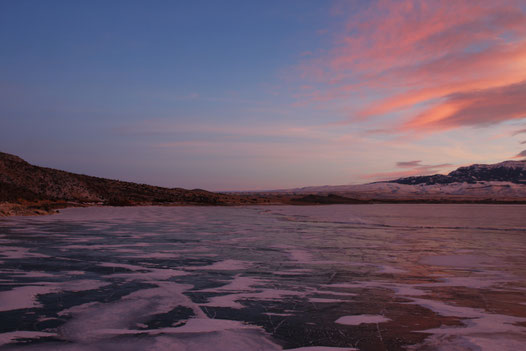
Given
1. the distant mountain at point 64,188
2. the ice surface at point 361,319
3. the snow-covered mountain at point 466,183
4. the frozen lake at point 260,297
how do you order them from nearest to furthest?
the frozen lake at point 260,297
the ice surface at point 361,319
the distant mountain at point 64,188
the snow-covered mountain at point 466,183

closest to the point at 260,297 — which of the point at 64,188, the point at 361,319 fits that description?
the point at 361,319

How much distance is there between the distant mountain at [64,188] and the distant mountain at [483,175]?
13917 cm

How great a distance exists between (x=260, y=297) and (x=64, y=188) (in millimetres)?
49845

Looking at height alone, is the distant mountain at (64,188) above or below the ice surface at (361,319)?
above

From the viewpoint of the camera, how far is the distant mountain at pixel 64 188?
43844mm

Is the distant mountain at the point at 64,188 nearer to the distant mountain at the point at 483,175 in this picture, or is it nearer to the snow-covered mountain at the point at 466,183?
the snow-covered mountain at the point at 466,183

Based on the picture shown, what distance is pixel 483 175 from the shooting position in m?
173

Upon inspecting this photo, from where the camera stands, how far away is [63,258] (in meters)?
10.3

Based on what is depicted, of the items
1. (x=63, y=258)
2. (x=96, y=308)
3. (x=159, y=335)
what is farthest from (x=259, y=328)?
(x=63, y=258)

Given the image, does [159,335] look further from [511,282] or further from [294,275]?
[511,282]

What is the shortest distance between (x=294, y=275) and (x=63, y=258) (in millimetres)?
6235

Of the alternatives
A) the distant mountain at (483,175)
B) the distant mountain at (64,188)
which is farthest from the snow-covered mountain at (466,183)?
the distant mountain at (64,188)

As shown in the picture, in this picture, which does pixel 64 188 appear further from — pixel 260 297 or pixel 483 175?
pixel 483 175

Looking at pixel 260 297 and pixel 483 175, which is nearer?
pixel 260 297
